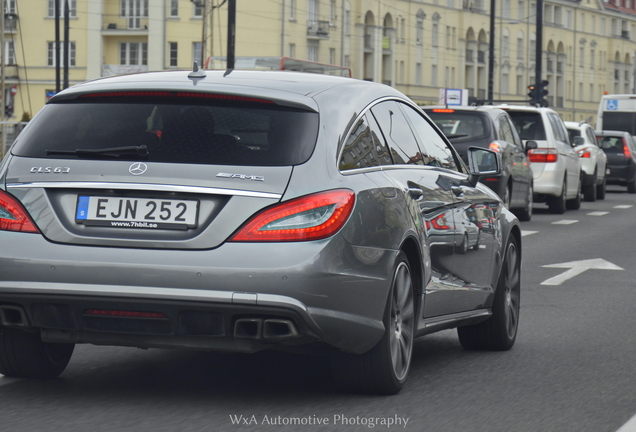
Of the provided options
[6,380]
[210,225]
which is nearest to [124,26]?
[6,380]

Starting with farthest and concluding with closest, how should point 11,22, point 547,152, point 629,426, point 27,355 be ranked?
point 11,22 < point 547,152 < point 27,355 < point 629,426

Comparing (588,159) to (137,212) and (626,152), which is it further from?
(137,212)

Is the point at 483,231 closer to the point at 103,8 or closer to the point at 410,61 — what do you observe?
the point at 103,8

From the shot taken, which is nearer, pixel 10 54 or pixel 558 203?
pixel 558 203

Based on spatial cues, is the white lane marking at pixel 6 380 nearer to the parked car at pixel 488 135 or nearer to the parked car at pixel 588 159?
the parked car at pixel 488 135

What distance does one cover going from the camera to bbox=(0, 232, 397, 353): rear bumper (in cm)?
523

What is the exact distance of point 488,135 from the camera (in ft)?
61.2

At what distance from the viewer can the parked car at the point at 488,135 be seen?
1861cm

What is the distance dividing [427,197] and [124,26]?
7340 centimetres

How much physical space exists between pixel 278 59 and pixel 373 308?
124 feet

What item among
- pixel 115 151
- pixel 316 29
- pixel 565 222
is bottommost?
pixel 565 222

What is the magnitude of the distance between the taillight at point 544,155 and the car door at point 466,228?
15508 millimetres

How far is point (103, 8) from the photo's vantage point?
3103 inches

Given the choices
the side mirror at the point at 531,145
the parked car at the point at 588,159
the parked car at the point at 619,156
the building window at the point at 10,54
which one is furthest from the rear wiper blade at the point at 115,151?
the building window at the point at 10,54
